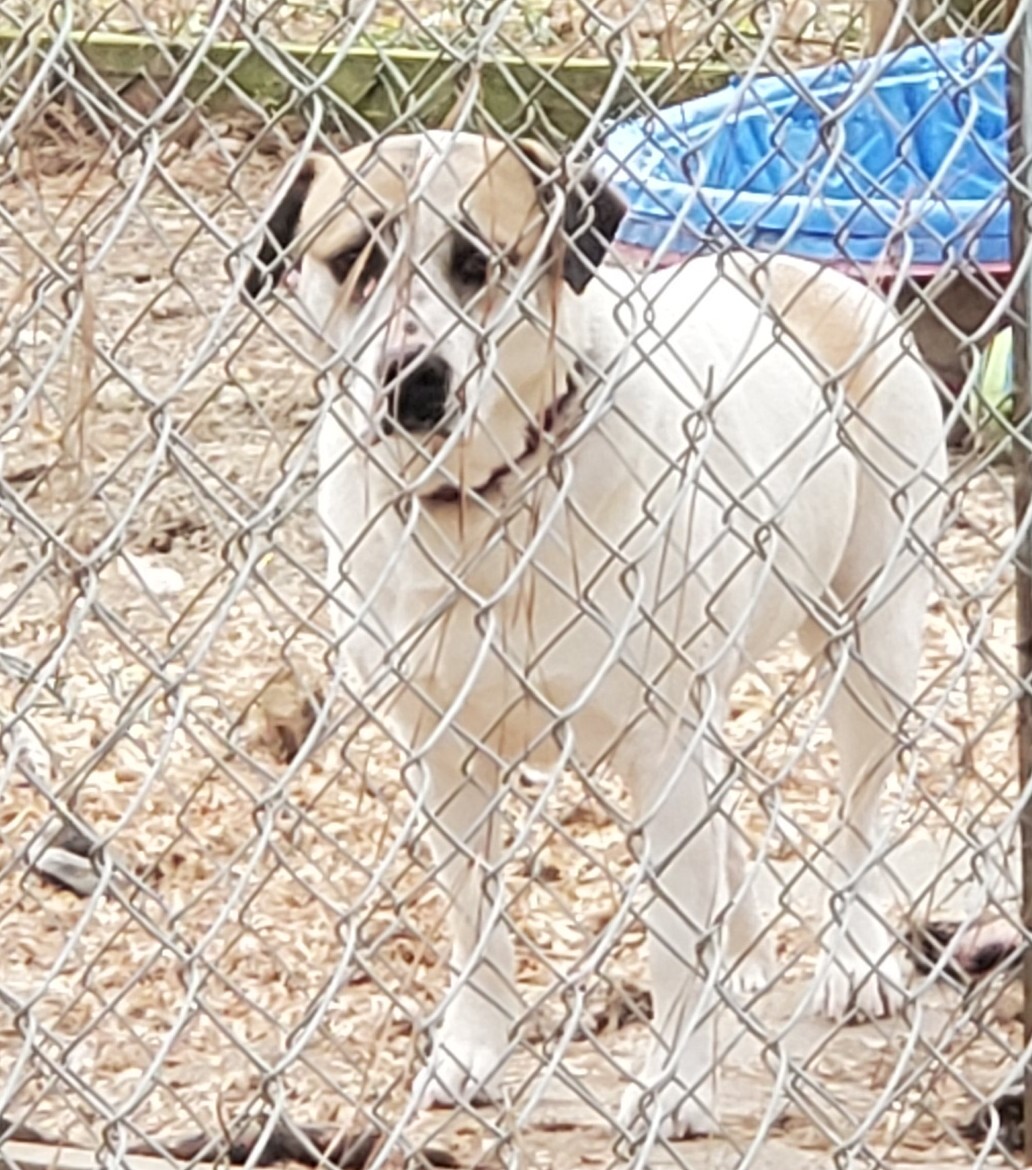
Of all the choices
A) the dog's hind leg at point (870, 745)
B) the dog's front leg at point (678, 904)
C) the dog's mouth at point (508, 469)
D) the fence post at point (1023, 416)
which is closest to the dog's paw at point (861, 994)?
the dog's hind leg at point (870, 745)

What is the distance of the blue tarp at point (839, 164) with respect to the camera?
1921 mm

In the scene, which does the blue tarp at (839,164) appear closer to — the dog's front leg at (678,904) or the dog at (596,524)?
the dog at (596,524)

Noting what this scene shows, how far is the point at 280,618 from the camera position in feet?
15.4

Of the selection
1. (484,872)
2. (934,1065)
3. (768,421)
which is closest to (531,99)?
(484,872)

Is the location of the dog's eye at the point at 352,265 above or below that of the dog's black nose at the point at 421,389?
above

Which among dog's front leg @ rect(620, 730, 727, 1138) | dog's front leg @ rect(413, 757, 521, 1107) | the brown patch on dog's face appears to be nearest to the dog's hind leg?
dog's front leg @ rect(620, 730, 727, 1138)

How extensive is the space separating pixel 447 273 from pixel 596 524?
0.37 m

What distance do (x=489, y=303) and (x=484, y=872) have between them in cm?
49

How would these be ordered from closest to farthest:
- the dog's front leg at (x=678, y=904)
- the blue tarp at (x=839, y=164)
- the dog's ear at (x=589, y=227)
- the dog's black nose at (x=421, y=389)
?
the blue tarp at (x=839, y=164)
the dog's black nose at (x=421, y=389)
the dog's ear at (x=589, y=227)
the dog's front leg at (x=678, y=904)

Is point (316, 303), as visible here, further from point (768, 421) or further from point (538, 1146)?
point (538, 1146)

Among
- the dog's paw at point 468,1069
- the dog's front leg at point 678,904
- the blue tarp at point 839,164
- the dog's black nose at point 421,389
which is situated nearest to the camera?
the blue tarp at point 839,164

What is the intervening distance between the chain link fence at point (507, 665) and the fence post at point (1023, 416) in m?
0.02

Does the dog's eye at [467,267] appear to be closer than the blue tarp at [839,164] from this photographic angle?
No

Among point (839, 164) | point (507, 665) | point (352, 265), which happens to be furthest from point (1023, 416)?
point (352, 265)
